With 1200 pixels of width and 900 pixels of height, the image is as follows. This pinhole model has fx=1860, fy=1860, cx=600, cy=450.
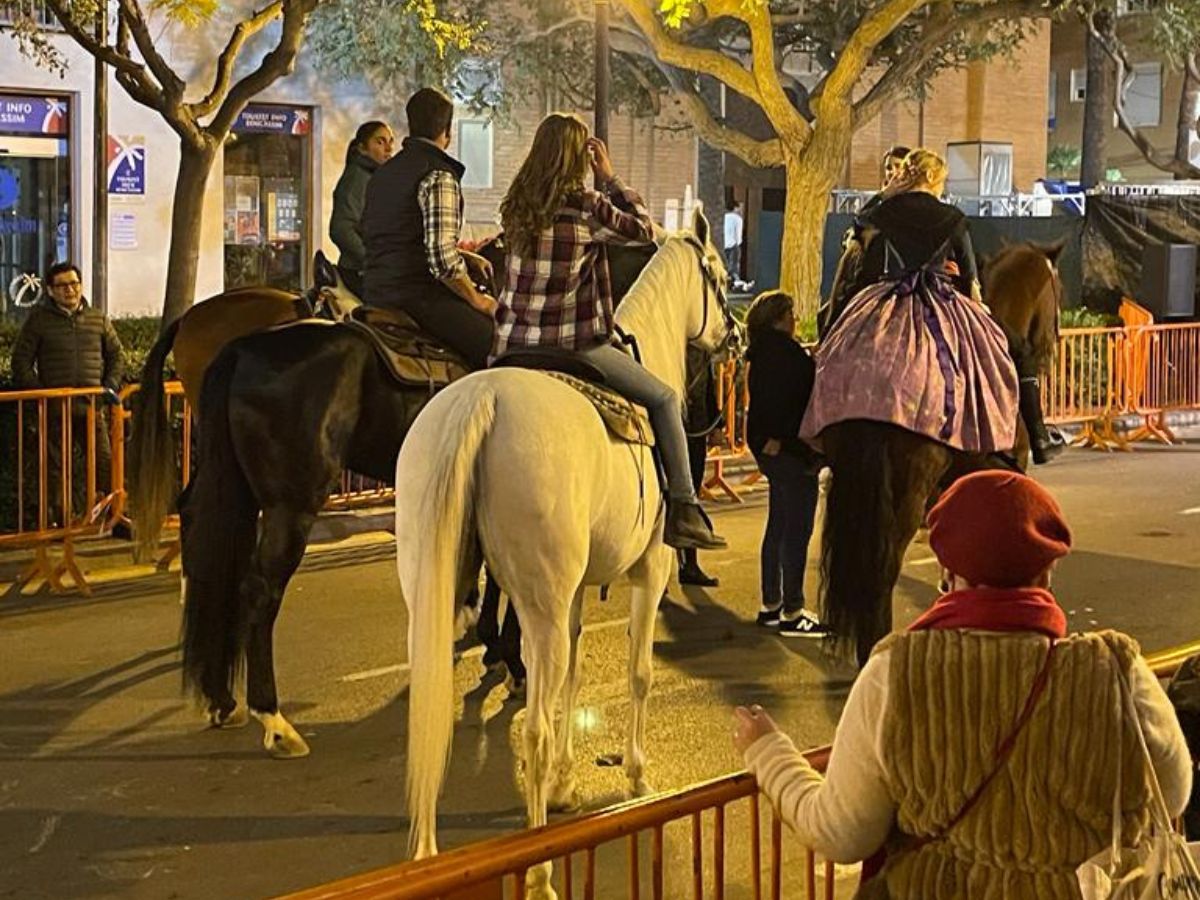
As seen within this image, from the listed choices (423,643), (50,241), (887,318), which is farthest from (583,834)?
(50,241)

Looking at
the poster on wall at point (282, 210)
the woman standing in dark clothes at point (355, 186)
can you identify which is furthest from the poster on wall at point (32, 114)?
the woman standing in dark clothes at point (355, 186)

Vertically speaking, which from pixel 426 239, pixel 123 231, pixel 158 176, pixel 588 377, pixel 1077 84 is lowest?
pixel 588 377

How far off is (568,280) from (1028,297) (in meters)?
4.63

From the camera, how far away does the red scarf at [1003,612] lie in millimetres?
3371

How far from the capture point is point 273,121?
79.6 feet

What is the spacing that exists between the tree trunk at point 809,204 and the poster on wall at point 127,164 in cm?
800

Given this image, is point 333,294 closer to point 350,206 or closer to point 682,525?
point 350,206

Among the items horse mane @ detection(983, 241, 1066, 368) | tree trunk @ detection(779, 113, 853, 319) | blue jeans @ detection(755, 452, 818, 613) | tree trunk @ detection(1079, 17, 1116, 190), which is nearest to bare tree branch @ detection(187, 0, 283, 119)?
blue jeans @ detection(755, 452, 818, 613)

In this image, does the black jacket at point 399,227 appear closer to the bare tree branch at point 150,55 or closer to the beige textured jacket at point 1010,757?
the beige textured jacket at point 1010,757

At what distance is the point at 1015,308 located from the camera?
11.0 metres

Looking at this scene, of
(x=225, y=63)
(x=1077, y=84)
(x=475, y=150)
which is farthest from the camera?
(x=1077, y=84)

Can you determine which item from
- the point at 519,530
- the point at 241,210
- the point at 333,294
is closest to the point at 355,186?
the point at 333,294

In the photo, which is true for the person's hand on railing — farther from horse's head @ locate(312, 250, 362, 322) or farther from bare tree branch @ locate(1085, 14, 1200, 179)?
bare tree branch @ locate(1085, 14, 1200, 179)

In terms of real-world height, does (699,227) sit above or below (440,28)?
below
